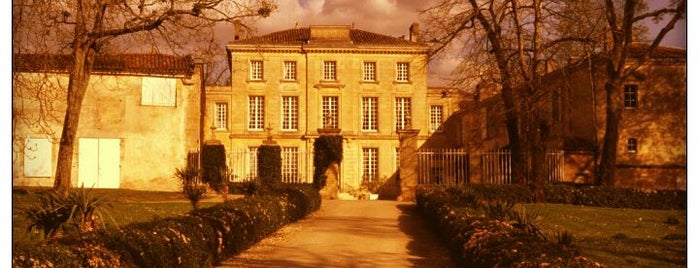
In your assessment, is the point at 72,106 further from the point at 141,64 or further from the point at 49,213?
the point at 141,64

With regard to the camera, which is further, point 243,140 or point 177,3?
point 243,140

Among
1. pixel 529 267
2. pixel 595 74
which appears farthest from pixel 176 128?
pixel 529 267

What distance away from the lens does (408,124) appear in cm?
3172

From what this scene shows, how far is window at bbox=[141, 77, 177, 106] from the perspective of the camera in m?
26.1

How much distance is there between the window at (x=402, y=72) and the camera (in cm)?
3378

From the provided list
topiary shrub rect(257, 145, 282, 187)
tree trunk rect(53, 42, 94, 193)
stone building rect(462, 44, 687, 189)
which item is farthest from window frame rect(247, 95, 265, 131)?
tree trunk rect(53, 42, 94, 193)

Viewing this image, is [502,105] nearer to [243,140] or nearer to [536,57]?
[536,57]

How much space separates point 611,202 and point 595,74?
357cm

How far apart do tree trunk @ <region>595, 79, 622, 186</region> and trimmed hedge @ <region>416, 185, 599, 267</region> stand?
895 cm

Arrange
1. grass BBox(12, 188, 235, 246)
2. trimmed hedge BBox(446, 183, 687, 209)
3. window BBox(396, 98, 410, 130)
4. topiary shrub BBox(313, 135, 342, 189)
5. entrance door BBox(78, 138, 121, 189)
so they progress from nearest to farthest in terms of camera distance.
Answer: grass BBox(12, 188, 235, 246), trimmed hedge BBox(446, 183, 687, 209), topiary shrub BBox(313, 135, 342, 189), entrance door BBox(78, 138, 121, 189), window BBox(396, 98, 410, 130)

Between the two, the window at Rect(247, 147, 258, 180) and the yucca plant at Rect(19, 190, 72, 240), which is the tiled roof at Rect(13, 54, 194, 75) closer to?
the window at Rect(247, 147, 258, 180)

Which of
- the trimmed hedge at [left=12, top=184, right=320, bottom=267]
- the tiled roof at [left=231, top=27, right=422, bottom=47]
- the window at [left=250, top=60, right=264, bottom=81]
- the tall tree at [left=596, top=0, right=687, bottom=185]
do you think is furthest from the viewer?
the window at [left=250, top=60, right=264, bottom=81]

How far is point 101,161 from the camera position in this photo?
2480cm

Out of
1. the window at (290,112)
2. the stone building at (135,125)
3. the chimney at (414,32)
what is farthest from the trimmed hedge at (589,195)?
the chimney at (414,32)
